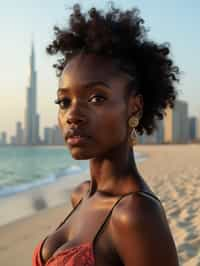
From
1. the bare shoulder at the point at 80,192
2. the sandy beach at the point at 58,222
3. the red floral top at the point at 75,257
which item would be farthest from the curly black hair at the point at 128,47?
the sandy beach at the point at 58,222

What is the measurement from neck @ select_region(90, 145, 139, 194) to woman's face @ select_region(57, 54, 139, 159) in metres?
0.04

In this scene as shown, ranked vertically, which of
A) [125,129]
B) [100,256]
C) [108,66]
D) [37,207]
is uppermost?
[108,66]

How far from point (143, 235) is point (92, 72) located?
52 centimetres

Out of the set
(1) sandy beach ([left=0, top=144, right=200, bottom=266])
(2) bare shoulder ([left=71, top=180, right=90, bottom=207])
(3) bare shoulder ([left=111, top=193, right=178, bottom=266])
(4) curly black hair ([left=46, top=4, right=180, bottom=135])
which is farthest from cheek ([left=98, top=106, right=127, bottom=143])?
(1) sandy beach ([left=0, top=144, right=200, bottom=266])

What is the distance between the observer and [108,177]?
132 cm

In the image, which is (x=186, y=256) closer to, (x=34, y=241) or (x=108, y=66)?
(x=34, y=241)

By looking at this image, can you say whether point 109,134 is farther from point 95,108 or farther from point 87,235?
point 87,235

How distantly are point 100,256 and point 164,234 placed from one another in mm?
214

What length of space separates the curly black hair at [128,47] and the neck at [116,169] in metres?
0.23

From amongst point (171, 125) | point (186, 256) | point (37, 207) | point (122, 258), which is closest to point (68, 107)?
point (122, 258)

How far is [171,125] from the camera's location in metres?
90.1

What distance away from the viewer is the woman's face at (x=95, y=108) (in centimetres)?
121

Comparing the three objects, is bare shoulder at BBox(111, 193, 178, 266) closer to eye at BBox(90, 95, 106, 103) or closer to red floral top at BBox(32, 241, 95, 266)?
red floral top at BBox(32, 241, 95, 266)

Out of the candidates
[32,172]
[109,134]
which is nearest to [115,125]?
[109,134]
